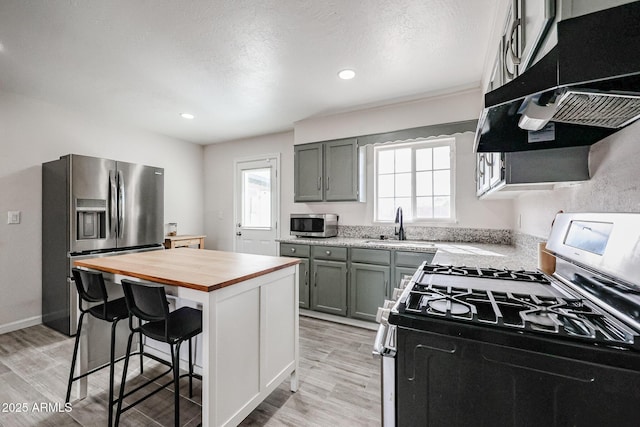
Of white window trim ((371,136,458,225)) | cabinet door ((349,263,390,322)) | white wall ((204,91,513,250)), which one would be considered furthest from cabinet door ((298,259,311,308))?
white window trim ((371,136,458,225))

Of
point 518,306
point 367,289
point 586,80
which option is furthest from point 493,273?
point 367,289

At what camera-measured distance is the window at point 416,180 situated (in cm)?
325

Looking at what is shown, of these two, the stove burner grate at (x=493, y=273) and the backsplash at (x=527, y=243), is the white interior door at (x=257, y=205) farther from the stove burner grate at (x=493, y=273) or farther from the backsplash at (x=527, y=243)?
the stove burner grate at (x=493, y=273)

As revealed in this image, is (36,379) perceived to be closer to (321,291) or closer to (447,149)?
(321,291)

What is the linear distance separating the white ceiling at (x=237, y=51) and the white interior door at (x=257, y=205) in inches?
52.1

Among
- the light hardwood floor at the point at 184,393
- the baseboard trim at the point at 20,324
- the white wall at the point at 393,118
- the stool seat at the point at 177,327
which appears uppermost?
the white wall at the point at 393,118

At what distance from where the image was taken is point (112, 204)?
3.16 meters

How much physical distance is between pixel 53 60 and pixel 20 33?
0.37m

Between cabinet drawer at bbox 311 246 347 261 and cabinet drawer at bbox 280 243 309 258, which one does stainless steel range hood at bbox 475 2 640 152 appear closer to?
cabinet drawer at bbox 311 246 347 261

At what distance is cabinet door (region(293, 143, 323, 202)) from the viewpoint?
12.1 feet

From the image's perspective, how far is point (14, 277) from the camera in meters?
3.03

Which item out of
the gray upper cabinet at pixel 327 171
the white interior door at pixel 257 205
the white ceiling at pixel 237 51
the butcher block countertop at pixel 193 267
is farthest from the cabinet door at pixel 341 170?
the butcher block countertop at pixel 193 267

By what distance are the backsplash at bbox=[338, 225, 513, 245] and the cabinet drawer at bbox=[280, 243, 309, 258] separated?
66 centimetres

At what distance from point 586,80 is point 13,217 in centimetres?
463
